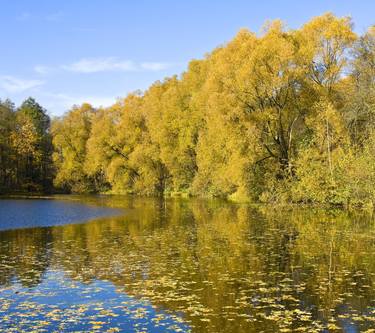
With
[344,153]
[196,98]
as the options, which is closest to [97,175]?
[196,98]

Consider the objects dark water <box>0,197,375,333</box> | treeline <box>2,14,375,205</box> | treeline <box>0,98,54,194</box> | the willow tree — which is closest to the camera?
dark water <box>0,197,375,333</box>

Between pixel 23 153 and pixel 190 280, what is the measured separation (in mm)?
71097

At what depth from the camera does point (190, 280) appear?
46.5ft

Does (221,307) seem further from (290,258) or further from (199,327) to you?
(290,258)

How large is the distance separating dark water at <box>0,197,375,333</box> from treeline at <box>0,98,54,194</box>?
56059 millimetres

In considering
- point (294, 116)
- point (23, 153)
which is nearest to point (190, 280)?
point (294, 116)

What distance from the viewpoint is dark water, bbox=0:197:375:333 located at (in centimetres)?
1028

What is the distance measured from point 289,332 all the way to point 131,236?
1576 cm

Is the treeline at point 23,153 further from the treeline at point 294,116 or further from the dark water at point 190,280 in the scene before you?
the dark water at point 190,280

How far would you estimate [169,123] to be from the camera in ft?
208

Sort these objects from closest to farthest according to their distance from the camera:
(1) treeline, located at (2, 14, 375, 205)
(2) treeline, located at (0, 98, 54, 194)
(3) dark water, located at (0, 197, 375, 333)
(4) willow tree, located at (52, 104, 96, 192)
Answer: (3) dark water, located at (0, 197, 375, 333) → (1) treeline, located at (2, 14, 375, 205) → (2) treeline, located at (0, 98, 54, 194) → (4) willow tree, located at (52, 104, 96, 192)

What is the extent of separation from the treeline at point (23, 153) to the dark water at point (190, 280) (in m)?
56.1

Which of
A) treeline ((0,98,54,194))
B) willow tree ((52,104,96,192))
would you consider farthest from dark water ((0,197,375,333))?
treeline ((0,98,54,194))

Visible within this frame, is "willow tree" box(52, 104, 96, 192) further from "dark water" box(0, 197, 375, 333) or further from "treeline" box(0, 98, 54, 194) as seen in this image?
"dark water" box(0, 197, 375, 333)
